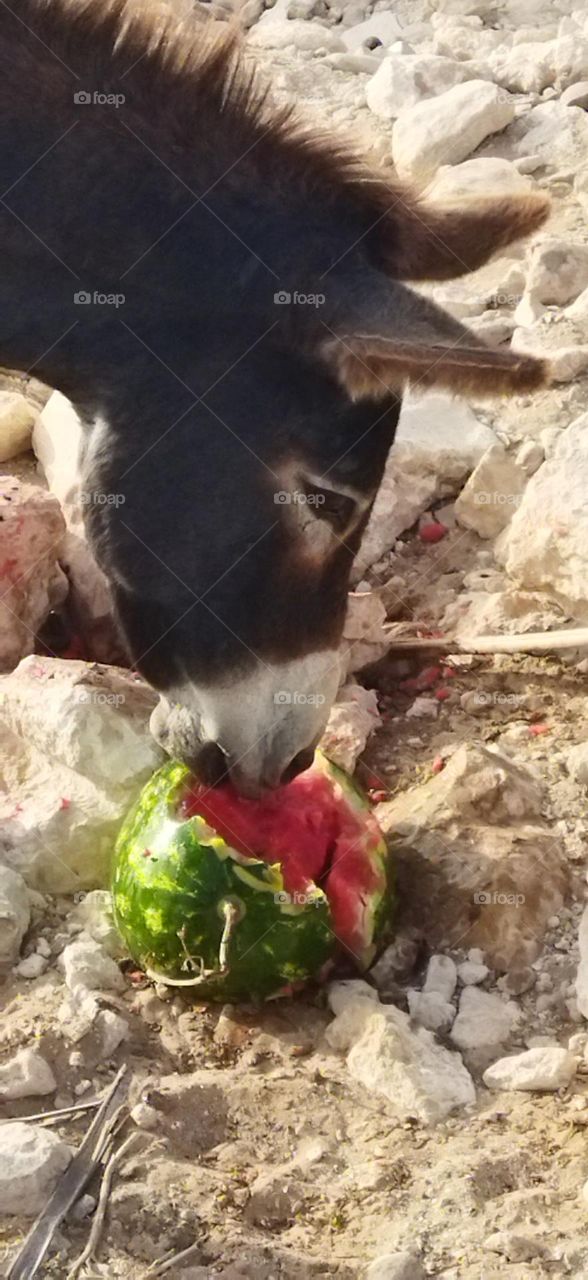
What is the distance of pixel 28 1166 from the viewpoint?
277cm

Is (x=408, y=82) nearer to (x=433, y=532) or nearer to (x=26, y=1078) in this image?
(x=433, y=532)

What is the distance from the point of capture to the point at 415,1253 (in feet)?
8.89

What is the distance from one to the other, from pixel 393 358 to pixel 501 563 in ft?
6.80

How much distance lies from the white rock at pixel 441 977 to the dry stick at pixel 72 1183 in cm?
71

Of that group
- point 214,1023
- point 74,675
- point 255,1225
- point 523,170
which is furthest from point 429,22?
point 255,1225

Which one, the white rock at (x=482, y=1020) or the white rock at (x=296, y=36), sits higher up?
the white rock at (x=296, y=36)

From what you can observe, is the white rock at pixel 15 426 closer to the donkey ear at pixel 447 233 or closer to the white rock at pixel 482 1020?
the donkey ear at pixel 447 233

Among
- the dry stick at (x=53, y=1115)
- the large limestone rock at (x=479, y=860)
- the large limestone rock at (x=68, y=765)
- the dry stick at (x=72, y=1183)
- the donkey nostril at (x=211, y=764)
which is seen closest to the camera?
the dry stick at (x=72, y=1183)

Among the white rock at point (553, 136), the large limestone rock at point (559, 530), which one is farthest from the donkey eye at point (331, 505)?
the white rock at point (553, 136)

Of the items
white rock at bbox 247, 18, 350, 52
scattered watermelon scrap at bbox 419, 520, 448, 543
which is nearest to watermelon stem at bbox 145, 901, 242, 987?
scattered watermelon scrap at bbox 419, 520, 448, 543

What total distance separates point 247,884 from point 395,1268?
0.87 metres

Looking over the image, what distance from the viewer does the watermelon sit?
323cm

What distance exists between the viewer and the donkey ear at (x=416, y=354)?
2.82 m

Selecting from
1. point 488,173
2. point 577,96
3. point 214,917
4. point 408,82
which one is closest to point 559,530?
point 214,917
